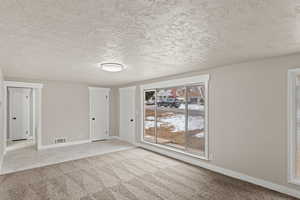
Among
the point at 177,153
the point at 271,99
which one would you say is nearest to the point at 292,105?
the point at 271,99

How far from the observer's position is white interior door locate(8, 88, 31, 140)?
251 inches

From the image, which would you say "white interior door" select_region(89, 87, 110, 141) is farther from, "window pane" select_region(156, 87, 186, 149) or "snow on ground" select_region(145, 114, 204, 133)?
"window pane" select_region(156, 87, 186, 149)

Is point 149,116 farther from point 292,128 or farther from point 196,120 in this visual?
point 292,128

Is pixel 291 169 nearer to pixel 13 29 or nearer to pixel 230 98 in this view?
pixel 230 98

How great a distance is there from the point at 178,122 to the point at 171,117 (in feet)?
0.96

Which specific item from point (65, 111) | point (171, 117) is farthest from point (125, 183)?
point (65, 111)

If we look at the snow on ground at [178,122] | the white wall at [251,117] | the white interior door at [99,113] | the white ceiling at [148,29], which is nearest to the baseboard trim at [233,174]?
the white wall at [251,117]

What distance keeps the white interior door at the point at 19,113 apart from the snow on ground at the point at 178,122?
522cm

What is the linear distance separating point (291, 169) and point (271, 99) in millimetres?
1144

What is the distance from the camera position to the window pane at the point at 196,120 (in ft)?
12.7

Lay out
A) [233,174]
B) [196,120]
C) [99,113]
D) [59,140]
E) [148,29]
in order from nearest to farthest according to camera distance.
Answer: [148,29], [233,174], [196,120], [59,140], [99,113]

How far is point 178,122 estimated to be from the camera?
449 cm

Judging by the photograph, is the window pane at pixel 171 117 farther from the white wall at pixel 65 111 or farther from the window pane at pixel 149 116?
the white wall at pixel 65 111

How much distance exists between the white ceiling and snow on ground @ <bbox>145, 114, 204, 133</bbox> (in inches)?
69.9
